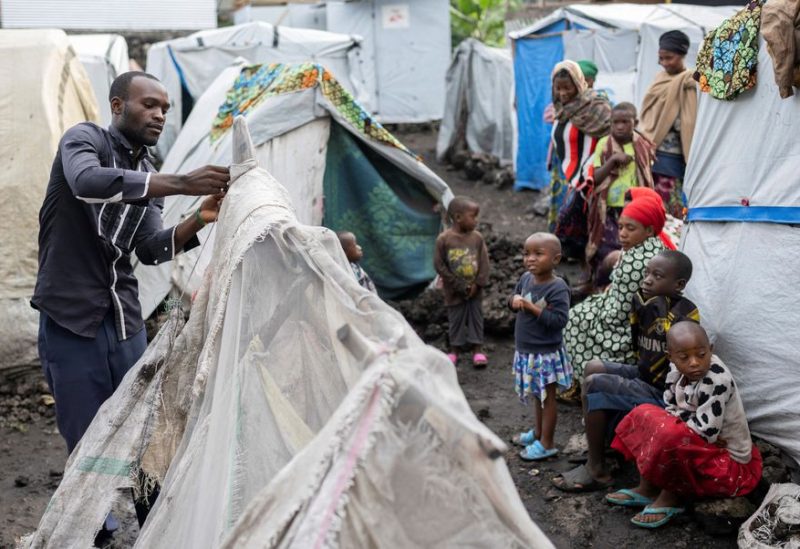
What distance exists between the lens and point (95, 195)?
286 cm

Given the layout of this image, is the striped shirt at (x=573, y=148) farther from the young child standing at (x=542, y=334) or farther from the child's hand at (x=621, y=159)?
the young child standing at (x=542, y=334)

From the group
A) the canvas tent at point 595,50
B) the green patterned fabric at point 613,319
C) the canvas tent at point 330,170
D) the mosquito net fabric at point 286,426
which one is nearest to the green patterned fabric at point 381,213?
the canvas tent at point 330,170

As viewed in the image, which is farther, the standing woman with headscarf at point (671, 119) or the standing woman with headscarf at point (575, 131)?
the standing woman with headscarf at point (671, 119)

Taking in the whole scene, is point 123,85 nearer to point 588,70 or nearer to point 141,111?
point 141,111

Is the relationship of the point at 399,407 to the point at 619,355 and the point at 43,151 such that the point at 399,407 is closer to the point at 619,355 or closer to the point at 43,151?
the point at 619,355

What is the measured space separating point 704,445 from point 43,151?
4.98 metres

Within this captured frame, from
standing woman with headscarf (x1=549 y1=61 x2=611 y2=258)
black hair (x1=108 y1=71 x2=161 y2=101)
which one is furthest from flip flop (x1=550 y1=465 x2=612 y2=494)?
black hair (x1=108 y1=71 x2=161 y2=101)

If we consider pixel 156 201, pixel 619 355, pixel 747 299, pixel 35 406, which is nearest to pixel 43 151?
pixel 35 406

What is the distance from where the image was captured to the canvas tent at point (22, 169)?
5977 mm

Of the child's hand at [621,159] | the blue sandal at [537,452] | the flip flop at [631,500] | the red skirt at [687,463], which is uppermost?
the child's hand at [621,159]

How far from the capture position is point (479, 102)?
14.8 meters

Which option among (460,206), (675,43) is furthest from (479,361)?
(675,43)

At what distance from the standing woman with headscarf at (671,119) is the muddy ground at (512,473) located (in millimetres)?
1697

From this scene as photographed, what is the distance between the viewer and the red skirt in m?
3.64
